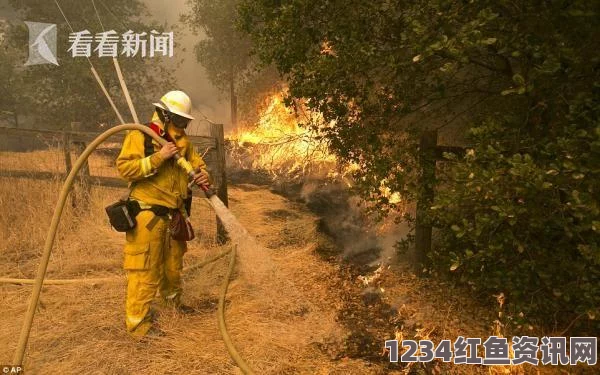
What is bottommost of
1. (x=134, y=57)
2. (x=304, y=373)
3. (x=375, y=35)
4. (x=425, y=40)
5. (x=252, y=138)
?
(x=304, y=373)

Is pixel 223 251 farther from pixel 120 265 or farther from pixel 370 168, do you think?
pixel 370 168

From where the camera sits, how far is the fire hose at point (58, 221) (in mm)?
3295

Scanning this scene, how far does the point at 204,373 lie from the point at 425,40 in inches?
141

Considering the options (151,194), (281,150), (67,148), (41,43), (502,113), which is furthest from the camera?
(41,43)

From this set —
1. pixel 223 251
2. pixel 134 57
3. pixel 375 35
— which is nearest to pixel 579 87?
pixel 375 35

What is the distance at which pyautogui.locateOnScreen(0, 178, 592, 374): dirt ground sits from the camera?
3.95m

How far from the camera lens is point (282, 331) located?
446cm

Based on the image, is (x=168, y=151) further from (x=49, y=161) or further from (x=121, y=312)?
(x=49, y=161)

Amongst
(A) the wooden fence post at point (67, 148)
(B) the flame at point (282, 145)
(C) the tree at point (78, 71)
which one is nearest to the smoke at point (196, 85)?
(C) the tree at point (78, 71)

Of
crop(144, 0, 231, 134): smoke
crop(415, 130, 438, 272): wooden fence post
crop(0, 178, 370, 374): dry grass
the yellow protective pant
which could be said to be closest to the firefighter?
the yellow protective pant

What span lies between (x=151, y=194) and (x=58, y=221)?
41.1 inches

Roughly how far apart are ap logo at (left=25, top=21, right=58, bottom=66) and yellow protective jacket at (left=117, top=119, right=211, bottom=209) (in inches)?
700

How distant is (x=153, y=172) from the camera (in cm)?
399

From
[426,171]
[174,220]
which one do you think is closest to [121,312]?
[174,220]
